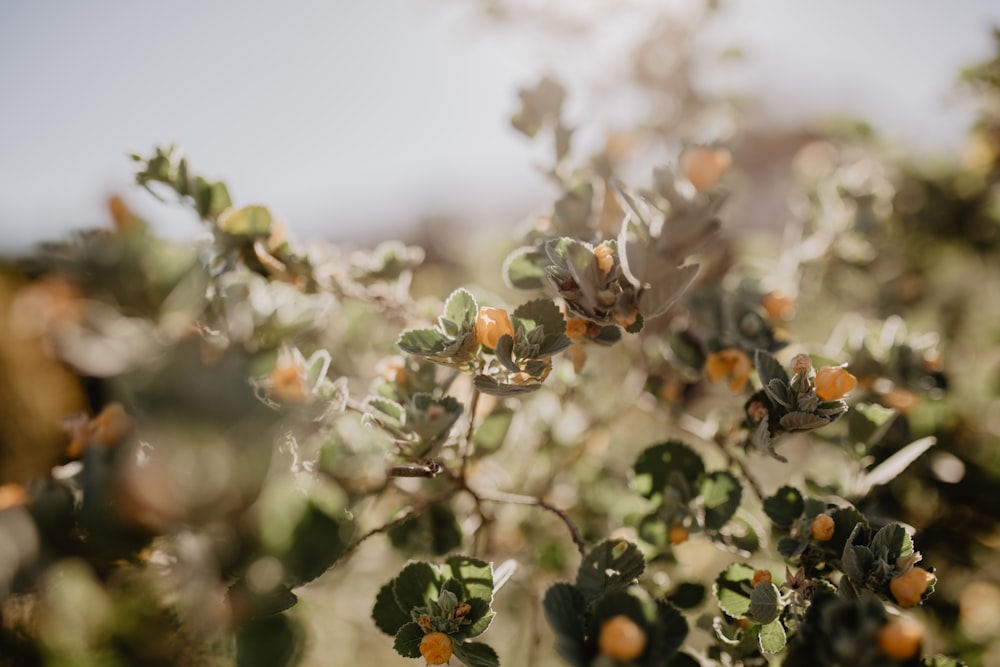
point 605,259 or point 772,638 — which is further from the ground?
point 605,259

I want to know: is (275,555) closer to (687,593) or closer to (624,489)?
(687,593)

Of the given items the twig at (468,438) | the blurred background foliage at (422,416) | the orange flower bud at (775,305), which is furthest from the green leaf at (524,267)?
the orange flower bud at (775,305)

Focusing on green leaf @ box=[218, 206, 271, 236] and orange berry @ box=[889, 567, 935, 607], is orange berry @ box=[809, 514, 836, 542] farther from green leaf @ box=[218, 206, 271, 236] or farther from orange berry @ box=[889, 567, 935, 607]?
green leaf @ box=[218, 206, 271, 236]

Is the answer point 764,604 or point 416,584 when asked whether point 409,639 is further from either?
point 764,604

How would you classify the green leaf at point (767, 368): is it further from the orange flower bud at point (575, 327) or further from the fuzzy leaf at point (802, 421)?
the orange flower bud at point (575, 327)

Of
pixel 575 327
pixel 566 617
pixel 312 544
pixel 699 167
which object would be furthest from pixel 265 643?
pixel 699 167

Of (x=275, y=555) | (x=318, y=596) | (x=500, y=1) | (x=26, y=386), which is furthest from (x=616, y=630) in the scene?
(x=26, y=386)

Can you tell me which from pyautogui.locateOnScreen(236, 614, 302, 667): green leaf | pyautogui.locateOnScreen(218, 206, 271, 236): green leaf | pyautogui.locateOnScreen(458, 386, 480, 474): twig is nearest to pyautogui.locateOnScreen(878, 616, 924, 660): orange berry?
pyautogui.locateOnScreen(458, 386, 480, 474): twig

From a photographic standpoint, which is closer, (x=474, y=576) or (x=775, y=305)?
(x=474, y=576)
